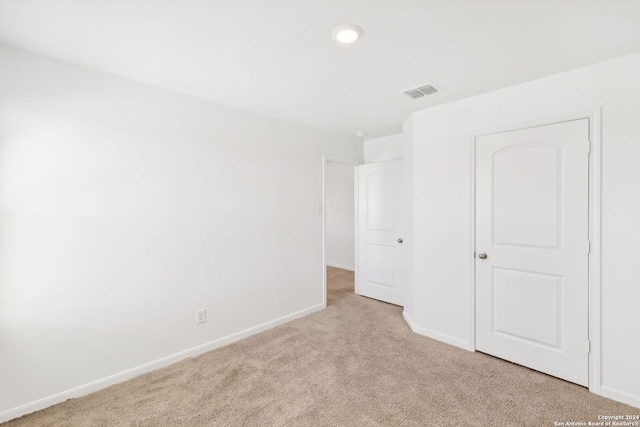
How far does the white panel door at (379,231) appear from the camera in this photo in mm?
3893

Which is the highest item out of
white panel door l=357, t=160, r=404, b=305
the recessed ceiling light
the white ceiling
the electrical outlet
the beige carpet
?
the white ceiling

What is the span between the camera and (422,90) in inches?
98.1

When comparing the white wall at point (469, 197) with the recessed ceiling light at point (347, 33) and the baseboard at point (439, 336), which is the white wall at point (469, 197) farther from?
the recessed ceiling light at point (347, 33)

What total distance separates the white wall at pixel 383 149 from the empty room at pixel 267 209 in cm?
88

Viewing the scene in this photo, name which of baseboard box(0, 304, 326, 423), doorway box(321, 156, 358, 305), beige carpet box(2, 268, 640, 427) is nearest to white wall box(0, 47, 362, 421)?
baseboard box(0, 304, 326, 423)

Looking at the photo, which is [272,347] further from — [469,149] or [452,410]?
[469,149]

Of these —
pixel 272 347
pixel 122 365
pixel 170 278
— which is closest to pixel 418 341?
pixel 272 347

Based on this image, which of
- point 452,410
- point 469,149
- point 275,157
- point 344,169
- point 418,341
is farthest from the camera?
point 344,169

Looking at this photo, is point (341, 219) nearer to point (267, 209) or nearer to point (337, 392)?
point (267, 209)

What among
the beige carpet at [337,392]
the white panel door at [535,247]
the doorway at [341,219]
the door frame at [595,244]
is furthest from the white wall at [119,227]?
the doorway at [341,219]

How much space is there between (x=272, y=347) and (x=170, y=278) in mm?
1162

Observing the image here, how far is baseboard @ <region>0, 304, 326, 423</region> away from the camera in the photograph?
187cm

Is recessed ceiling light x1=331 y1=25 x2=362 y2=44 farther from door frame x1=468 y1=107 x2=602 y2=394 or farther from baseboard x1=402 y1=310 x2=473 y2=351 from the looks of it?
baseboard x1=402 y1=310 x2=473 y2=351

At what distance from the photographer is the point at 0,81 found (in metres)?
1.77
